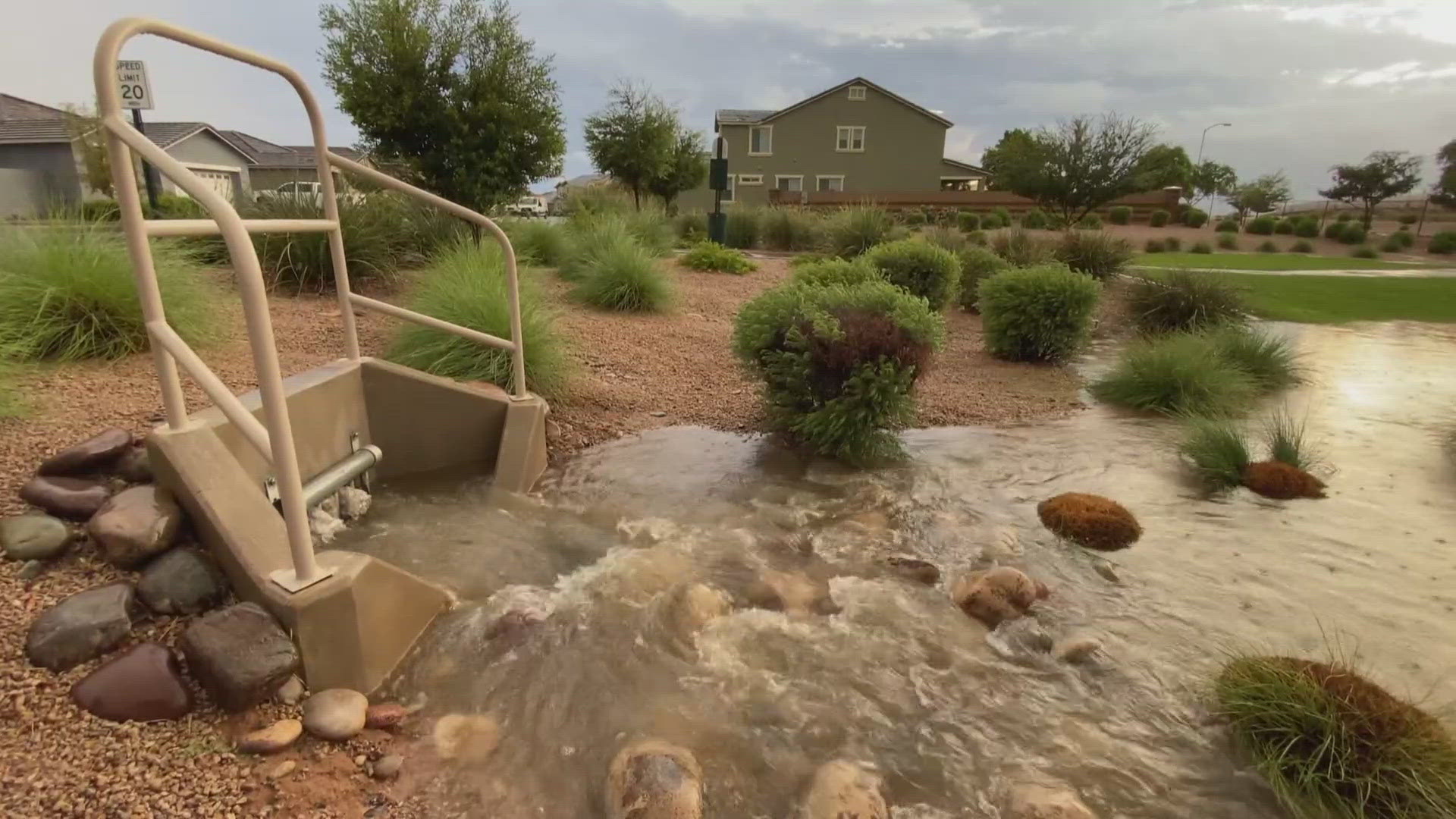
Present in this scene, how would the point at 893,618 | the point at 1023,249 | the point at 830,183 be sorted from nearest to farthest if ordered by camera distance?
the point at 893,618 < the point at 1023,249 < the point at 830,183

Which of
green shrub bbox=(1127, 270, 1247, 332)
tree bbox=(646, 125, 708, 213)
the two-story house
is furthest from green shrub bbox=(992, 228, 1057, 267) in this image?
the two-story house

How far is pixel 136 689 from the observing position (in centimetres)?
206

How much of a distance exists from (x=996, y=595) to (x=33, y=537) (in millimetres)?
3678

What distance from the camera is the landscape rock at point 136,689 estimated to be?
202 cm

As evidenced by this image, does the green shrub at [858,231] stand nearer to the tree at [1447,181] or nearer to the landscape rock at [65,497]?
the landscape rock at [65,497]

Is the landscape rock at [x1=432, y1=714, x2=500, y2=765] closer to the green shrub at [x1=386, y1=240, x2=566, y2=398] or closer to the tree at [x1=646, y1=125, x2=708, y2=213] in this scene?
the green shrub at [x1=386, y1=240, x2=566, y2=398]

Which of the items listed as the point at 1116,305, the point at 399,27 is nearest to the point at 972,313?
the point at 1116,305

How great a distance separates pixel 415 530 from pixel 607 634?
56.0 inches

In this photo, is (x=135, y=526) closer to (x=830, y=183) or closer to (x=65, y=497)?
(x=65, y=497)

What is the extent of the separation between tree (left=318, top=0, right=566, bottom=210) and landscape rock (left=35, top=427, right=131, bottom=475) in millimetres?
8800

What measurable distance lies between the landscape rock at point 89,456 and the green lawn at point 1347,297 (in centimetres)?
1317

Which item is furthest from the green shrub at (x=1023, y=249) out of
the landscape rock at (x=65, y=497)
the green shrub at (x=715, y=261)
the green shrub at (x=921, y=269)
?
the landscape rock at (x=65, y=497)

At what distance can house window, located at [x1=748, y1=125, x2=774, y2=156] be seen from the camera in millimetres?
38656

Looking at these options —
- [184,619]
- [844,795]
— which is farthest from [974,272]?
[184,619]
